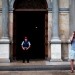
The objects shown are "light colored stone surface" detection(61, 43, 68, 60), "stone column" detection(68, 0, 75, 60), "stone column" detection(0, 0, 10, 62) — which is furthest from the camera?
"light colored stone surface" detection(61, 43, 68, 60)

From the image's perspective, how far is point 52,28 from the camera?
17.4 m

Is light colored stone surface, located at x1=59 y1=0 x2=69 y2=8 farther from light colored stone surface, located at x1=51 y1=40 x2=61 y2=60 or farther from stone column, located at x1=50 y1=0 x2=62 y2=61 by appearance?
light colored stone surface, located at x1=51 y1=40 x2=61 y2=60

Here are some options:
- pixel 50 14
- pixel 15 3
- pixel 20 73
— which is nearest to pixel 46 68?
pixel 20 73

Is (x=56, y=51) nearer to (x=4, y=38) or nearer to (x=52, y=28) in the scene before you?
(x=52, y=28)

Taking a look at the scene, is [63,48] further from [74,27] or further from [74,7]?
[74,7]

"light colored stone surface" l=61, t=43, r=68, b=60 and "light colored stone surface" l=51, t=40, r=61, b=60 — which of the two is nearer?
"light colored stone surface" l=51, t=40, r=61, b=60

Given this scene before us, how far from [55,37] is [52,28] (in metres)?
0.70

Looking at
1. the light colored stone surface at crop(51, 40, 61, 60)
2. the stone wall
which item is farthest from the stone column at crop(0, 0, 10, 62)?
the light colored stone surface at crop(51, 40, 61, 60)

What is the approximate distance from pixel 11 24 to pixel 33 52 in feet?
32.7

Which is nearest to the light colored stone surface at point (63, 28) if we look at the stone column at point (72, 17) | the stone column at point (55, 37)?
the stone column at point (72, 17)

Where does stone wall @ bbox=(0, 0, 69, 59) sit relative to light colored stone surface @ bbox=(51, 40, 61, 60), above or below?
above

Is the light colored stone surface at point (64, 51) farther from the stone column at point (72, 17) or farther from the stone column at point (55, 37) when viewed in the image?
the stone column at point (55, 37)

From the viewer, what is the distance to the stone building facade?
1698cm

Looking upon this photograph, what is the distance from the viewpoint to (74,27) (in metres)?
17.3
